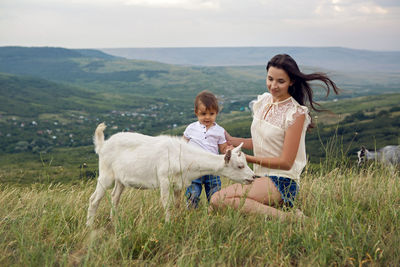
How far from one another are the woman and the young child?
1.51 feet

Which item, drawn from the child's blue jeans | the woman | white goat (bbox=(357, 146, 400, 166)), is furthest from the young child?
white goat (bbox=(357, 146, 400, 166))

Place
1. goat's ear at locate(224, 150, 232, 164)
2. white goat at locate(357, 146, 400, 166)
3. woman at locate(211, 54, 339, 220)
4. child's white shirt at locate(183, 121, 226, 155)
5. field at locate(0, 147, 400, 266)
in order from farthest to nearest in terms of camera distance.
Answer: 1. white goat at locate(357, 146, 400, 166)
2. child's white shirt at locate(183, 121, 226, 155)
3. woman at locate(211, 54, 339, 220)
4. goat's ear at locate(224, 150, 232, 164)
5. field at locate(0, 147, 400, 266)

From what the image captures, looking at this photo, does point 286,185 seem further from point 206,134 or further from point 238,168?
point 206,134

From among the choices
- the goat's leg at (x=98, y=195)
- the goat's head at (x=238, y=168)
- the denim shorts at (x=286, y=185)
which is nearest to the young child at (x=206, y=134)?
the goat's head at (x=238, y=168)

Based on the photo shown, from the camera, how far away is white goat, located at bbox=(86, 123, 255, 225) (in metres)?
4.72

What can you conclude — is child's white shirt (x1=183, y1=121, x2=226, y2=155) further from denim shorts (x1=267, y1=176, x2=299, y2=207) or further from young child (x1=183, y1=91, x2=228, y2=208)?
denim shorts (x1=267, y1=176, x2=299, y2=207)

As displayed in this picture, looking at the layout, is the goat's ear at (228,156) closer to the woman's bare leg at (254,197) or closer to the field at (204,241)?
the woman's bare leg at (254,197)

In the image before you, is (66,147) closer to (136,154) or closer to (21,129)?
(21,129)

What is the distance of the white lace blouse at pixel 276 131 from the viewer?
5281 mm

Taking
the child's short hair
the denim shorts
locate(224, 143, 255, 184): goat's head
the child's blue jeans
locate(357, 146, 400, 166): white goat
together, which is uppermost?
the child's short hair

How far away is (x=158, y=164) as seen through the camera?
476cm

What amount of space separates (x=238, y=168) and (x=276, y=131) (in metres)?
0.91

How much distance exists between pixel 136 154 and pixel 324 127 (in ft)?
250

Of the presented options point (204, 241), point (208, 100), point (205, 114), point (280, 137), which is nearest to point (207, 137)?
point (205, 114)
